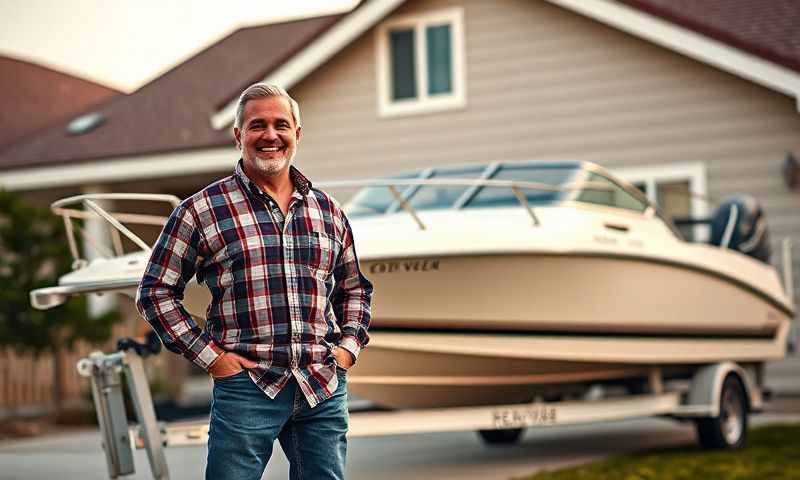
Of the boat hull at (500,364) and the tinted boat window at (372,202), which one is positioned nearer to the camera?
the boat hull at (500,364)

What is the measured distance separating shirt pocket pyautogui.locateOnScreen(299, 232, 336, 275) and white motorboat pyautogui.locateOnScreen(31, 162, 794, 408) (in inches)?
109

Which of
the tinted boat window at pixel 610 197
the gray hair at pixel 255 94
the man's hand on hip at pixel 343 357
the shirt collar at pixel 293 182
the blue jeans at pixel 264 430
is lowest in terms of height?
the blue jeans at pixel 264 430

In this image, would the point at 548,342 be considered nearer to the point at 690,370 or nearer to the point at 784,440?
the point at 690,370

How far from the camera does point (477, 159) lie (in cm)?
1531

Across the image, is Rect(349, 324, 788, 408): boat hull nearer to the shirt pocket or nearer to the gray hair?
the shirt pocket

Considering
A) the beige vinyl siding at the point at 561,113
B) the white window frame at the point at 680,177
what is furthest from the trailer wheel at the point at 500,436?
the beige vinyl siding at the point at 561,113

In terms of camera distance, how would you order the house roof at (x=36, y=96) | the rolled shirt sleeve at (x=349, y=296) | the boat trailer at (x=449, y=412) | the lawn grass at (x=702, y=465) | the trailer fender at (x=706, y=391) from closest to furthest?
the rolled shirt sleeve at (x=349, y=296) → the boat trailer at (x=449, y=412) → the lawn grass at (x=702, y=465) → the trailer fender at (x=706, y=391) → the house roof at (x=36, y=96)

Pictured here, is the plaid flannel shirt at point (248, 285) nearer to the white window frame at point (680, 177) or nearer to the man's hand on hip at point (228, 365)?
the man's hand on hip at point (228, 365)

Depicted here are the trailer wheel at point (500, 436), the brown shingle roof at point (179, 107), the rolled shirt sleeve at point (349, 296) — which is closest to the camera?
the rolled shirt sleeve at point (349, 296)

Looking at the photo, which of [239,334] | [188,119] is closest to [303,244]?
[239,334]

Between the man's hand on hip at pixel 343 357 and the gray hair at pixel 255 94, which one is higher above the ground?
the gray hair at pixel 255 94

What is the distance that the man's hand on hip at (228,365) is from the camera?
146 inches

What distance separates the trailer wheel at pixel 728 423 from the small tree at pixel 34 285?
25.5 ft

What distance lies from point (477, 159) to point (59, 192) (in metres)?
7.71
